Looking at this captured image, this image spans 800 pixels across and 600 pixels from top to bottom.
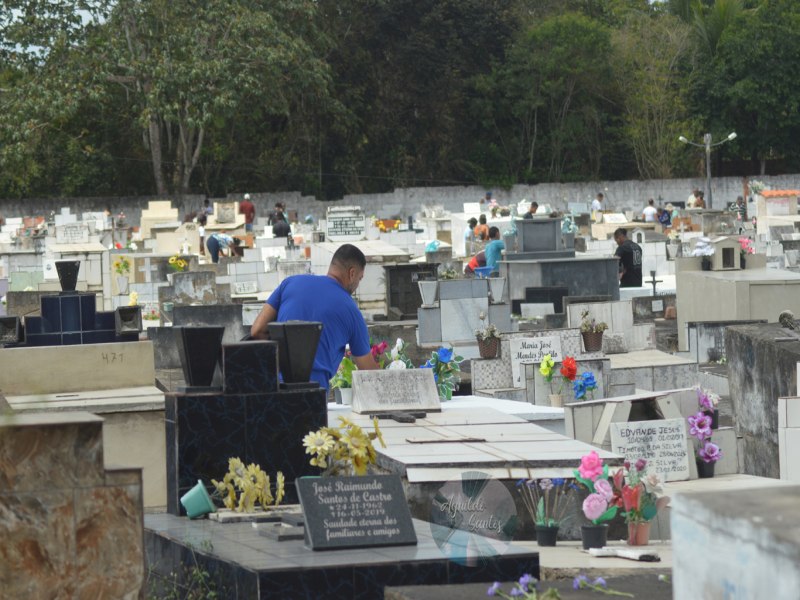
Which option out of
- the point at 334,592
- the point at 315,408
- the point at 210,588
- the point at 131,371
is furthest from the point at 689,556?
the point at 131,371

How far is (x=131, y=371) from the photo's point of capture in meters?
12.9

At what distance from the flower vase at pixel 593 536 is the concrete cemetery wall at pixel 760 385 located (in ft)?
18.7

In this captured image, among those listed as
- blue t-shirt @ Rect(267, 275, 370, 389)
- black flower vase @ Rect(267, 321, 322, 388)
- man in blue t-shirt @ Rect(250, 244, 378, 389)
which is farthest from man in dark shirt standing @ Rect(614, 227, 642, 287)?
black flower vase @ Rect(267, 321, 322, 388)

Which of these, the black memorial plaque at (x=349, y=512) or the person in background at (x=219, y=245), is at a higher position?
the person in background at (x=219, y=245)

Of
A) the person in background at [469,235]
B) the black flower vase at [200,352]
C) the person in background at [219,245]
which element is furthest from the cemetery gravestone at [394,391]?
the person in background at [219,245]

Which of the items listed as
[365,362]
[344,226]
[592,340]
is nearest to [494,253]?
[344,226]

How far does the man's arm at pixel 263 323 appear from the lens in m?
8.78

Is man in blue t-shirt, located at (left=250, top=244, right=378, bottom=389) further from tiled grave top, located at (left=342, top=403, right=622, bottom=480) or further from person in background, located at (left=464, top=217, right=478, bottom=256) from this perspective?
person in background, located at (left=464, top=217, right=478, bottom=256)

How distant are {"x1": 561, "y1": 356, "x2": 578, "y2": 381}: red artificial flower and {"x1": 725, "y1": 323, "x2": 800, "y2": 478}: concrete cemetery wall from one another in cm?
151

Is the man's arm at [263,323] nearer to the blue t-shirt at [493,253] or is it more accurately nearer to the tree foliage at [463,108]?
the blue t-shirt at [493,253]

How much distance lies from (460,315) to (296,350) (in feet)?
42.1

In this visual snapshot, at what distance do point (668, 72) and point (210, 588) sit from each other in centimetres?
5942

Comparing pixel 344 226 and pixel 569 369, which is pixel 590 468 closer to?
pixel 569 369

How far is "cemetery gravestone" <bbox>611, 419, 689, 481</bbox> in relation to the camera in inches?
386
